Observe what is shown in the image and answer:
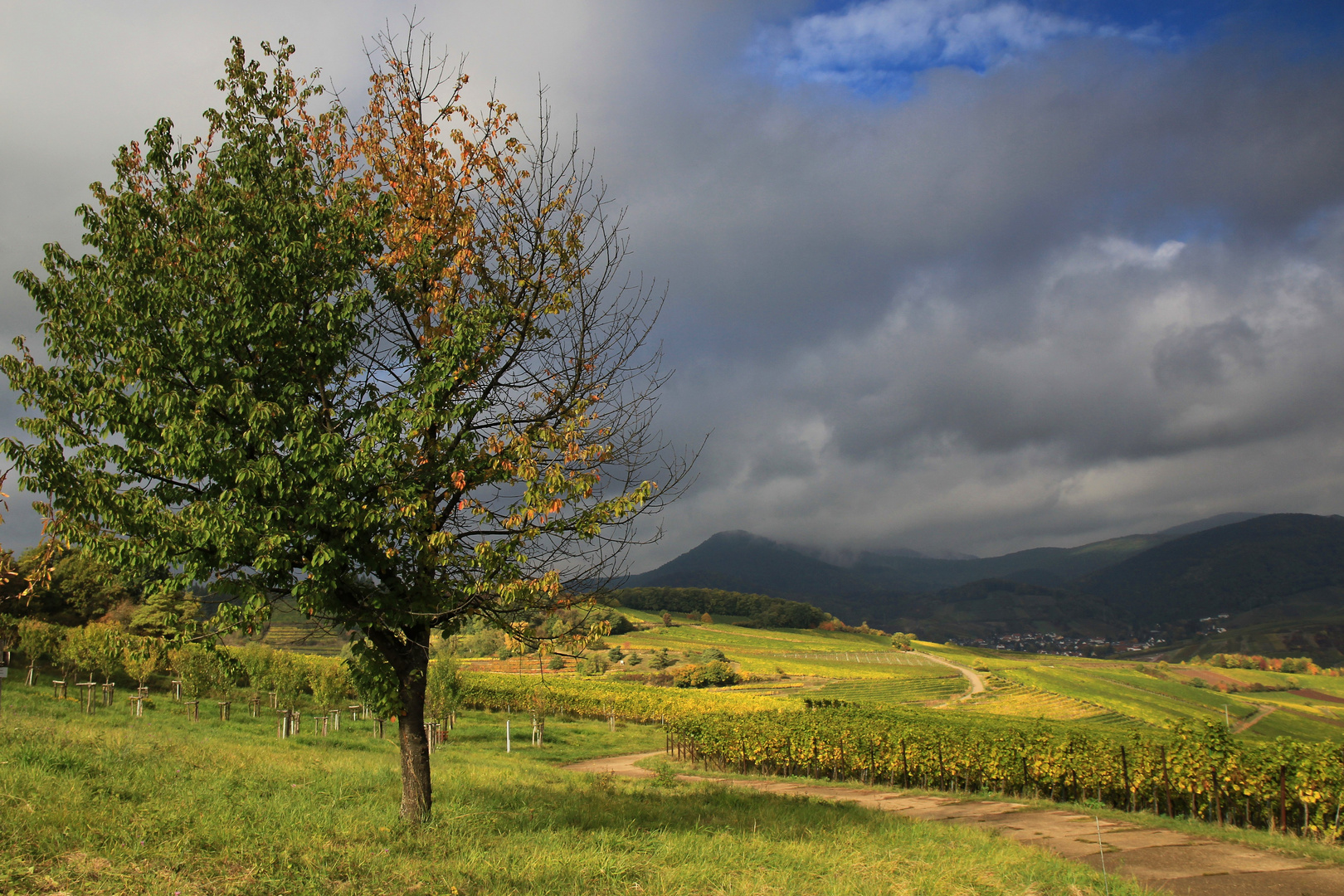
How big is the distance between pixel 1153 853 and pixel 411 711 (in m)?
13.5

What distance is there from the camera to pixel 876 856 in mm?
10234

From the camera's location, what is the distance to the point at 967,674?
12394 centimetres

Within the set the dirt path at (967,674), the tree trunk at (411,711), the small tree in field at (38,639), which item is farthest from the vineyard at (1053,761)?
the dirt path at (967,674)

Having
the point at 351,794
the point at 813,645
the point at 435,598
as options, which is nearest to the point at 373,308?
the point at 435,598

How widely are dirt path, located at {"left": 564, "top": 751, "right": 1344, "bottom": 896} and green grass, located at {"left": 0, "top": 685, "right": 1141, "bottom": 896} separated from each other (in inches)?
61.9

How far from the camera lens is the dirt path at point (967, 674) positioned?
348ft

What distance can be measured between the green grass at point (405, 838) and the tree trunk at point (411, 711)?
411 millimetres

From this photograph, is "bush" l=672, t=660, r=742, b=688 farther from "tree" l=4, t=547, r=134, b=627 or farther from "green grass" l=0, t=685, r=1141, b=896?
"green grass" l=0, t=685, r=1141, b=896

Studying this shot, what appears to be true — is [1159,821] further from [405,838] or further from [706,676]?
[706,676]

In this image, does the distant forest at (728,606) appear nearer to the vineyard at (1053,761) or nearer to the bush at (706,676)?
the bush at (706,676)

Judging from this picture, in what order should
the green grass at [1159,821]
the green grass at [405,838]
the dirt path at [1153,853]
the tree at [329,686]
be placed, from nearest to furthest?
1. the green grass at [405,838]
2. the dirt path at [1153,853]
3. the green grass at [1159,821]
4. the tree at [329,686]

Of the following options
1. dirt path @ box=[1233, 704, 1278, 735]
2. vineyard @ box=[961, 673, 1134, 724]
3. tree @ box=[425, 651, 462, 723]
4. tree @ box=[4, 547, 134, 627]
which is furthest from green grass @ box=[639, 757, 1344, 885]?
dirt path @ box=[1233, 704, 1278, 735]

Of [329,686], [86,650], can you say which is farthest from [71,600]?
[329,686]

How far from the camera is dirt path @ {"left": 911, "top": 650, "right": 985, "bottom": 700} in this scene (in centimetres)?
10594
